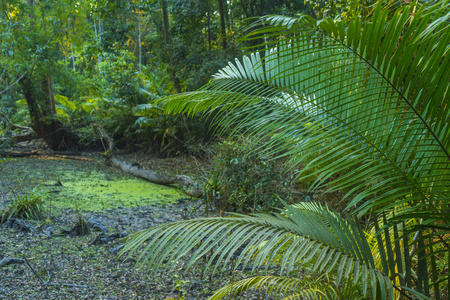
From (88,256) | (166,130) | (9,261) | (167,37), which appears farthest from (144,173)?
(9,261)

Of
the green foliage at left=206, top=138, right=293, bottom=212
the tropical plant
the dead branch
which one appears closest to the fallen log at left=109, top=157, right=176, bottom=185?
the green foliage at left=206, top=138, right=293, bottom=212

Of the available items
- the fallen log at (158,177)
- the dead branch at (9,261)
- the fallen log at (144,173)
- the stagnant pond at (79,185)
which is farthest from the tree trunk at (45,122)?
the dead branch at (9,261)

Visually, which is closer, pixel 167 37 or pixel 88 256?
pixel 88 256

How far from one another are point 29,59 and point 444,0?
9580mm

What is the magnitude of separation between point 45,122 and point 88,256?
7.87 metres

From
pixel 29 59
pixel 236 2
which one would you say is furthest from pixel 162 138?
pixel 236 2

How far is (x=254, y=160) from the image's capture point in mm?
4508

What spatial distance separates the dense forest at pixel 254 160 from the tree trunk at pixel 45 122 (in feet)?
0.18

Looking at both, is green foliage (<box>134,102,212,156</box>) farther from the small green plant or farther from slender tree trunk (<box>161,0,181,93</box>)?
the small green plant

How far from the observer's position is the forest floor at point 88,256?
264 centimetres

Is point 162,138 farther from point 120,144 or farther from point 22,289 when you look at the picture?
point 22,289

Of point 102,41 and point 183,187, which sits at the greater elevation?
point 102,41

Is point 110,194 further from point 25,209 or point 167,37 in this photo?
point 167,37

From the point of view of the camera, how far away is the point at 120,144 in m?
11.4
